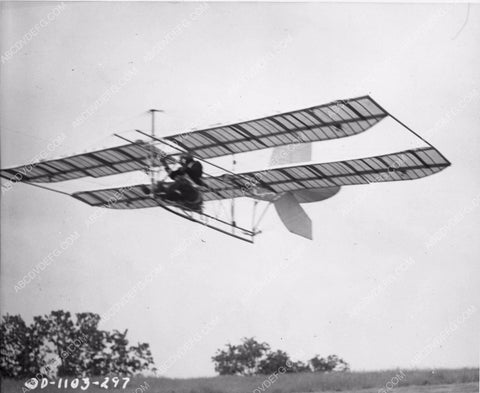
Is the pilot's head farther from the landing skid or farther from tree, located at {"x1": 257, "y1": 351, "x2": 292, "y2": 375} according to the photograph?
tree, located at {"x1": 257, "y1": 351, "x2": 292, "y2": 375}

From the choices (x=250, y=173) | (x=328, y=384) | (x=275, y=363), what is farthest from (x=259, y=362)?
(x=250, y=173)

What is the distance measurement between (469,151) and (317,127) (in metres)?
2.63

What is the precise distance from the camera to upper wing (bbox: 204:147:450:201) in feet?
43.6

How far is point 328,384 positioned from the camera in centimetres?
1484

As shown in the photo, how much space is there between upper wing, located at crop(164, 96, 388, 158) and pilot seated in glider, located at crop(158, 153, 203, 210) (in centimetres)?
39

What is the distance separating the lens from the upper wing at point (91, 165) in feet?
46.4

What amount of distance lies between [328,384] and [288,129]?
5002 millimetres

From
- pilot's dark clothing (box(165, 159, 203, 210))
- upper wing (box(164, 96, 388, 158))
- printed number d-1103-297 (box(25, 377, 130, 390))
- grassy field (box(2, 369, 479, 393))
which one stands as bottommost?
grassy field (box(2, 369, 479, 393))

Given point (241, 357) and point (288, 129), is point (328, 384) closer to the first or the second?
point (241, 357)

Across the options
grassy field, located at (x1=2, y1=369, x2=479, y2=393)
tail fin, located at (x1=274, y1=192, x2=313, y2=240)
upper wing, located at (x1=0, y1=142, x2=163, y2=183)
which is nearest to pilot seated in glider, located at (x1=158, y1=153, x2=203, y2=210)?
upper wing, located at (x1=0, y1=142, x2=163, y2=183)

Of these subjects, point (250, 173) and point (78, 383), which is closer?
point (78, 383)

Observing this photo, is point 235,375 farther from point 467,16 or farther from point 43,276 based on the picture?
point 467,16

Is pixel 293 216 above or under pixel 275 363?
above

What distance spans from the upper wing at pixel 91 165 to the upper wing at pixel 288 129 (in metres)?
0.86
